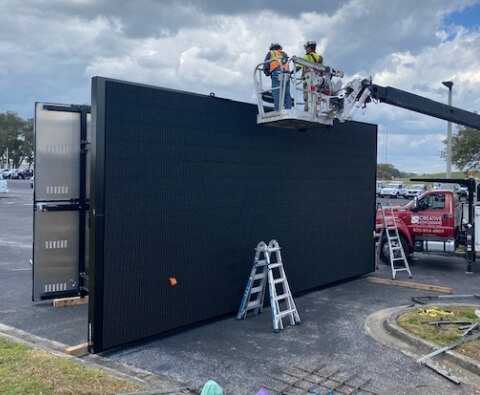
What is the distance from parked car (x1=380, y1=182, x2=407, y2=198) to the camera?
4247 centimetres

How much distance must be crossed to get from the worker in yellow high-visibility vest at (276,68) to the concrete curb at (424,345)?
3647 millimetres

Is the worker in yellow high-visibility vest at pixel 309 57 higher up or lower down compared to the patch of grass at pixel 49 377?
higher up

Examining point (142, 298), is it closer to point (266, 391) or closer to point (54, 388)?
point (54, 388)

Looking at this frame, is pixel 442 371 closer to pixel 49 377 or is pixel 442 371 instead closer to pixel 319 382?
pixel 319 382

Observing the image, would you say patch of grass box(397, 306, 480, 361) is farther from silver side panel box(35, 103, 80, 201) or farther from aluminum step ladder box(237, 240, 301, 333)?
silver side panel box(35, 103, 80, 201)

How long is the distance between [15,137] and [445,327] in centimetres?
8456

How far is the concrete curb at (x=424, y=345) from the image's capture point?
545cm

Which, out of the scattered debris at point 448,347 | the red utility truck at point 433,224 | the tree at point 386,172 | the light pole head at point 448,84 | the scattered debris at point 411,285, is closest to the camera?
the scattered debris at point 448,347

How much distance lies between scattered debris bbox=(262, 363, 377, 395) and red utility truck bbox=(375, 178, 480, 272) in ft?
25.1

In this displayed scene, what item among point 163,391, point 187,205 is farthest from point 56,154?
point 163,391

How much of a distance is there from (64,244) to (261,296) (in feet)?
11.2

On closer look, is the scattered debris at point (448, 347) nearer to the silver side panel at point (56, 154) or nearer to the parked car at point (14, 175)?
the silver side panel at point (56, 154)

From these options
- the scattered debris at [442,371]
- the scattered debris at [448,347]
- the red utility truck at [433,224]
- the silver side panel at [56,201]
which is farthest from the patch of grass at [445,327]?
the silver side panel at [56,201]

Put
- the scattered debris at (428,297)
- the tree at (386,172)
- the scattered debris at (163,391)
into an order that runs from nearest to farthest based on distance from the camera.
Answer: the scattered debris at (163,391) < the scattered debris at (428,297) < the tree at (386,172)
